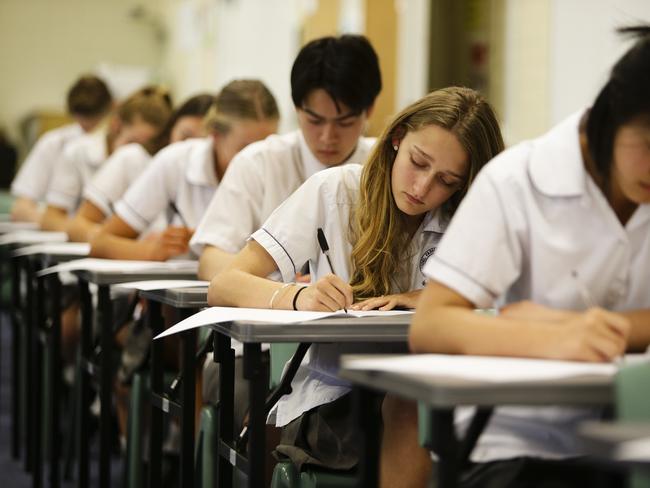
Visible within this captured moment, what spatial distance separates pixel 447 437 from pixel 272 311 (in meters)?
0.78

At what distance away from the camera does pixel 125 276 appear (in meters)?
2.75

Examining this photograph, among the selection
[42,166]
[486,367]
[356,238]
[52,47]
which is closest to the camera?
[486,367]

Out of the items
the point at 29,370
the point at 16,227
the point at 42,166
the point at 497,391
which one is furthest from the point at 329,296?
the point at 42,166

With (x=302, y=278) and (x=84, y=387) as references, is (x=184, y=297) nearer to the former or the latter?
(x=302, y=278)

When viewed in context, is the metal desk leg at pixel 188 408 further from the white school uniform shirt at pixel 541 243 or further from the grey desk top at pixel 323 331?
the white school uniform shirt at pixel 541 243

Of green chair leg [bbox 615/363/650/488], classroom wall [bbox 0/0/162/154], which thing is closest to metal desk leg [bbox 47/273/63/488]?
green chair leg [bbox 615/363/650/488]

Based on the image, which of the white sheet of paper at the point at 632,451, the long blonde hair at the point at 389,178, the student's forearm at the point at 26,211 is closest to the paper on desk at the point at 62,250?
the long blonde hair at the point at 389,178

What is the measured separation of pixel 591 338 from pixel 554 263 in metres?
0.24

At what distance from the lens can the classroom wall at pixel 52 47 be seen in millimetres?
11383

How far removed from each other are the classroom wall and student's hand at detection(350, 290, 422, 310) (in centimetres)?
989

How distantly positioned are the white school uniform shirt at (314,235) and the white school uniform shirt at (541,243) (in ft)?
1.88

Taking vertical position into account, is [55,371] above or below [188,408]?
below

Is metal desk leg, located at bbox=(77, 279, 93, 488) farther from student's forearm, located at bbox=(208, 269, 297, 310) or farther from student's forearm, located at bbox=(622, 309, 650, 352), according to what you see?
student's forearm, located at bbox=(622, 309, 650, 352)

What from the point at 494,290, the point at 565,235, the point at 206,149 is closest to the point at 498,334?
the point at 494,290
